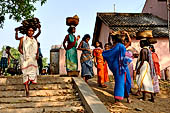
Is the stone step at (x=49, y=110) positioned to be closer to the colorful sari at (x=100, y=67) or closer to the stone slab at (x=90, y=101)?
the stone slab at (x=90, y=101)

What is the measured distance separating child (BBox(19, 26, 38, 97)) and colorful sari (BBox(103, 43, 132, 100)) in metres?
2.10

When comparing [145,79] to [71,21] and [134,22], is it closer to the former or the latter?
[71,21]

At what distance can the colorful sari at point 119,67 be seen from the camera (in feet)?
16.9

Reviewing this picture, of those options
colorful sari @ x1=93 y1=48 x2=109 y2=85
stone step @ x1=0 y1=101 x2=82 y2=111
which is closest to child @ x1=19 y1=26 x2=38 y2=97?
stone step @ x1=0 y1=101 x2=82 y2=111

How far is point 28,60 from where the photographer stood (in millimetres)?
5902

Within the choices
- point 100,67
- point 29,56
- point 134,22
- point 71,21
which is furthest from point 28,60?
point 134,22

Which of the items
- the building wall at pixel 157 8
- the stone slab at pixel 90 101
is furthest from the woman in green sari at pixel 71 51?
the building wall at pixel 157 8

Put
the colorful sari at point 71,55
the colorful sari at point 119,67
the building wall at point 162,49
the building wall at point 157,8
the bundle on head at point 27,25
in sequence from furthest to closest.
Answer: the building wall at point 157,8 < the building wall at point 162,49 < the colorful sari at point 71,55 < the bundle on head at point 27,25 < the colorful sari at point 119,67

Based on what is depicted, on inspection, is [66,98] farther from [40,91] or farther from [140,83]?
[140,83]

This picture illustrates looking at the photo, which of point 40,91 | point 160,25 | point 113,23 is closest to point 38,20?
point 40,91

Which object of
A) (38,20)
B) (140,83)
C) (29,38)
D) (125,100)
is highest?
(38,20)

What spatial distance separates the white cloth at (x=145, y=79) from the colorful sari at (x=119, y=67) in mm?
815

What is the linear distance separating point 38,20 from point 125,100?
3498mm

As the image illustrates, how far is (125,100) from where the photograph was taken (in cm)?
593
